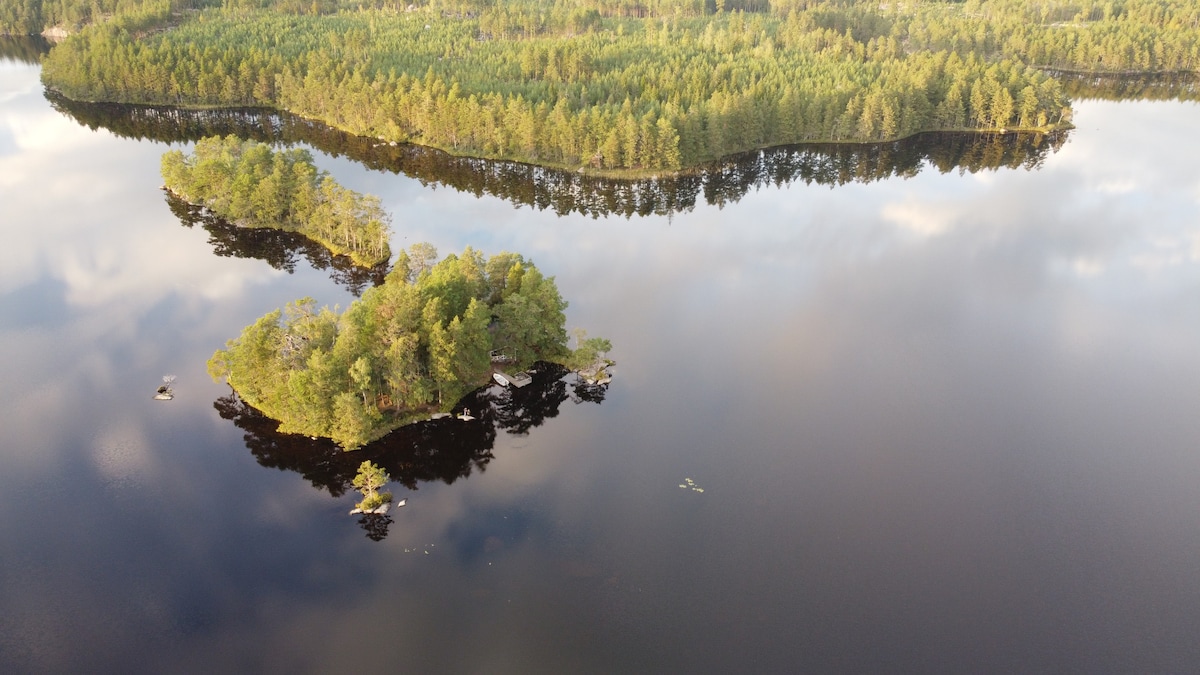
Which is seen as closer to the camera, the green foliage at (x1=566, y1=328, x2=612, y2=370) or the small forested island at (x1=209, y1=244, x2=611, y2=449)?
the small forested island at (x1=209, y1=244, x2=611, y2=449)

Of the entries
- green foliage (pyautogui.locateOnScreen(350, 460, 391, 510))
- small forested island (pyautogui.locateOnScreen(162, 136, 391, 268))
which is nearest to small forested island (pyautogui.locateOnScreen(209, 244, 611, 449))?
green foliage (pyautogui.locateOnScreen(350, 460, 391, 510))

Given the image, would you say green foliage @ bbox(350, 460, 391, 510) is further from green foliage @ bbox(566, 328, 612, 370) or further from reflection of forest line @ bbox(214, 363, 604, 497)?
green foliage @ bbox(566, 328, 612, 370)

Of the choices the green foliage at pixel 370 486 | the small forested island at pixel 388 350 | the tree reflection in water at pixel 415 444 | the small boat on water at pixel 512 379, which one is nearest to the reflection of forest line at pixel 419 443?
the tree reflection in water at pixel 415 444

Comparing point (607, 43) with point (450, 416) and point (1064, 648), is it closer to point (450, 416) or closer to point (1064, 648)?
point (450, 416)

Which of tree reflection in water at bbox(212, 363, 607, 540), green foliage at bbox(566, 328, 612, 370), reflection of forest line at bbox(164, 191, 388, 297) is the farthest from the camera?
reflection of forest line at bbox(164, 191, 388, 297)

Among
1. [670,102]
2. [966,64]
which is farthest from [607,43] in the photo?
[966,64]

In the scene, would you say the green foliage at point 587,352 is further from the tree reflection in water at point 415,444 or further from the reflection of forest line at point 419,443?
the reflection of forest line at point 419,443
